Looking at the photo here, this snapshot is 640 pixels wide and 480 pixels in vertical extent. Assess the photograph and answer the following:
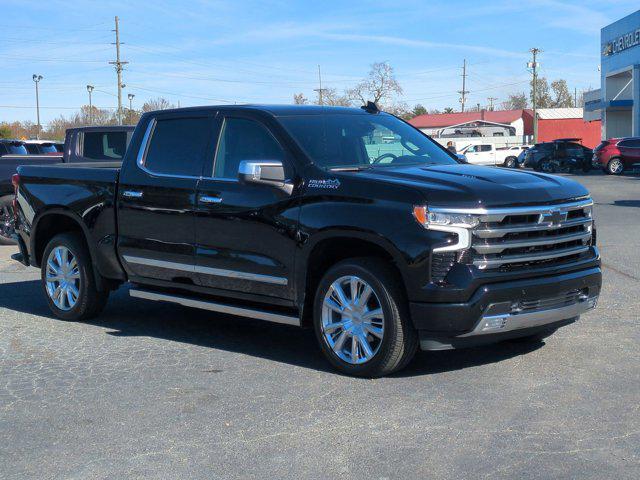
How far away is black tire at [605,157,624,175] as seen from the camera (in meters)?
40.2

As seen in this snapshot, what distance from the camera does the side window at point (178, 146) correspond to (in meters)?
7.14

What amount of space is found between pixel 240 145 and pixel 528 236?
2.39m

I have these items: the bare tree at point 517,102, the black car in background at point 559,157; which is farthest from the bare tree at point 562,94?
the black car in background at point 559,157

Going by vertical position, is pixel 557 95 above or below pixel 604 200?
above

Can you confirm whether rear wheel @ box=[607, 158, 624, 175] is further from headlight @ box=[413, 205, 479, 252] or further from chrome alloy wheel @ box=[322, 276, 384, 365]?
headlight @ box=[413, 205, 479, 252]

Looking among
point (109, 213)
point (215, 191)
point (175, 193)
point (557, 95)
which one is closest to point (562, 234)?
point (215, 191)

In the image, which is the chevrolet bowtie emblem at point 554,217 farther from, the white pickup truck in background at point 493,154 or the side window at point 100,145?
the white pickup truck in background at point 493,154

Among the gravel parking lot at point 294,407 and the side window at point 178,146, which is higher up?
the side window at point 178,146

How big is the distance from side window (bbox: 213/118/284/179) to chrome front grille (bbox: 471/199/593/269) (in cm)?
183

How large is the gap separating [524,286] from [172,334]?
10.7ft

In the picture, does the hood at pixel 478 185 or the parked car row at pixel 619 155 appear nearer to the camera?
Answer: the hood at pixel 478 185

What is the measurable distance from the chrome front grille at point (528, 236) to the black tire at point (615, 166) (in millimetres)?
35993

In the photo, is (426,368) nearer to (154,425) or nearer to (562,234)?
(562,234)

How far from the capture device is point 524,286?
18.6ft
